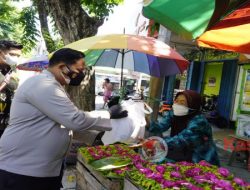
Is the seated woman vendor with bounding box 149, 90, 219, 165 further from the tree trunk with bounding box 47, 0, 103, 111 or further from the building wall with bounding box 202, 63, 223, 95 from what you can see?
the building wall with bounding box 202, 63, 223, 95

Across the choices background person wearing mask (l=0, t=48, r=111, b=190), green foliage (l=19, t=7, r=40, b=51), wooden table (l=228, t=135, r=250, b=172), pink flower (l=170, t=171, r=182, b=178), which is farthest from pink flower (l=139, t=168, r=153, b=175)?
green foliage (l=19, t=7, r=40, b=51)

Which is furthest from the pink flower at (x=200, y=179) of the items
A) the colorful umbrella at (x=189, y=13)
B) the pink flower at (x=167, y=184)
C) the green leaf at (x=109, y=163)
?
the colorful umbrella at (x=189, y=13)

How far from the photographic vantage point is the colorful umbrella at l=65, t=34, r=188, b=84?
Result: 12.9 feet

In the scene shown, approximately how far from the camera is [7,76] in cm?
398

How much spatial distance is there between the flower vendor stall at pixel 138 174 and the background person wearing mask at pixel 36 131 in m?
0.38

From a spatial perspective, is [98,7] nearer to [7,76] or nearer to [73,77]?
[7,76]

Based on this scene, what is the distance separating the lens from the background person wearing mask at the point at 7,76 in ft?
12.8

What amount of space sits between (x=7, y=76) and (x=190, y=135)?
6.91 feet

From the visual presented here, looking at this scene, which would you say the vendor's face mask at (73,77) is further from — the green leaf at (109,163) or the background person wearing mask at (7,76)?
the background person wearing mask at (7,76)

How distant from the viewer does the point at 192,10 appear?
1.81m

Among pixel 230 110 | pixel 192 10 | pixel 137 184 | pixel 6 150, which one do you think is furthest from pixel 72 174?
pixel 230 110

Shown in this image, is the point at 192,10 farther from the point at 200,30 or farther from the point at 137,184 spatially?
the point at 137,184

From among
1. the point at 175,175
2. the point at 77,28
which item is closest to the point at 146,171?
the point at 175,175

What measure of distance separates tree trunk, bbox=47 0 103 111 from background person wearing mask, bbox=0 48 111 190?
4.11 meters
